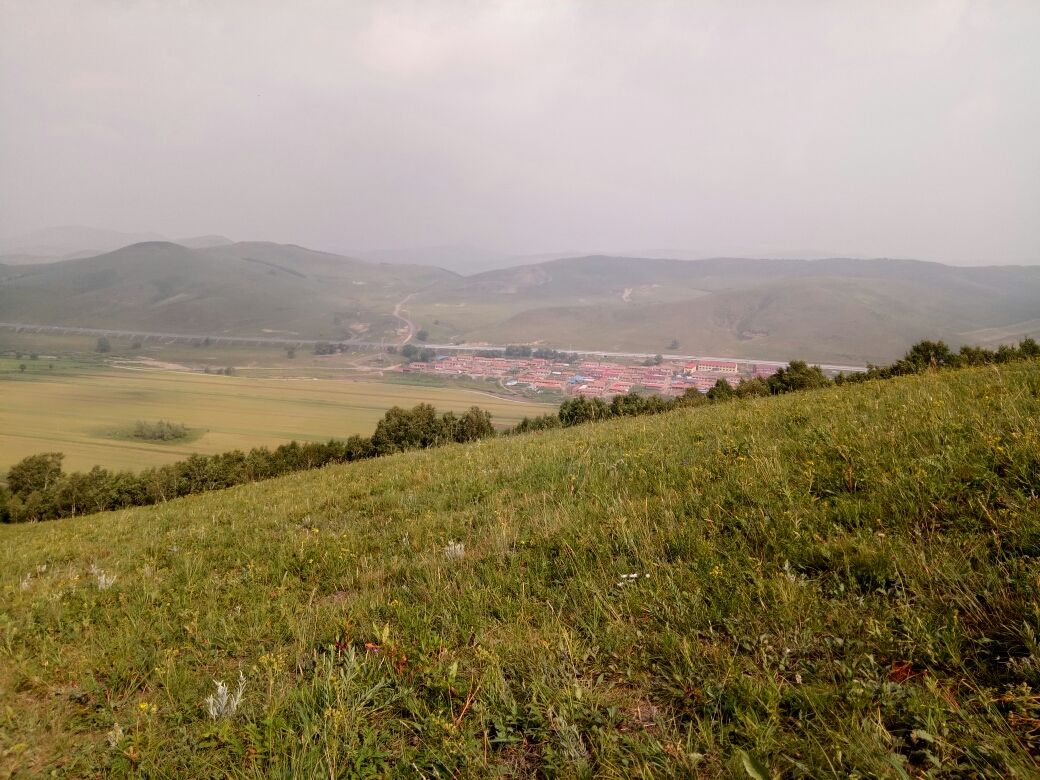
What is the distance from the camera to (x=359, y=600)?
15.7 feet

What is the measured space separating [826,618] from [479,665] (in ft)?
8.17

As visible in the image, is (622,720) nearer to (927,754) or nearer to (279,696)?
(927,754)

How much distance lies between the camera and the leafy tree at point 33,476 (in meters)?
48.7

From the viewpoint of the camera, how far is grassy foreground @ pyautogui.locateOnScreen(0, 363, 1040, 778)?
8.33 ft

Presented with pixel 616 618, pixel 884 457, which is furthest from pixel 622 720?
pixel 884 457

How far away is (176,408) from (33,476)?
76949mm

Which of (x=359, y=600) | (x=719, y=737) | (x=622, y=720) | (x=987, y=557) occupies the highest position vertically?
(x=987, y=557)

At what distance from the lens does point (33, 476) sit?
4953 cm

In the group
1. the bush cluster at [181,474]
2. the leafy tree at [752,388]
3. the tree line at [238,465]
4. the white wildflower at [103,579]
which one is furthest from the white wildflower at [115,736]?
the bush cluster at [181,474]

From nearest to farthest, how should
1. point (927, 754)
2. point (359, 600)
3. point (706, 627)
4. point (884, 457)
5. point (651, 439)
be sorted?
point (927, 754) → point (706, 627) → point (359, 600) → point (884, 457) → point (651, 439)

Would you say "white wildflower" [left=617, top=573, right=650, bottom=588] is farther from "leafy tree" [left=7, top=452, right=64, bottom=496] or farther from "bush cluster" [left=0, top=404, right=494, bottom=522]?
"leafy tree" [left=7, top=452, right=64, bottom=496]

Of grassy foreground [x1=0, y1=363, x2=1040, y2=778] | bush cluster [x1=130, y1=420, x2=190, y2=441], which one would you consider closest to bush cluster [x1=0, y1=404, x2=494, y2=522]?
grassy foreground [x1=0, y1=363, x2=1040, y2=778]

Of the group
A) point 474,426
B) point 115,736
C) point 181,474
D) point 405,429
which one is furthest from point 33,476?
point 115,736

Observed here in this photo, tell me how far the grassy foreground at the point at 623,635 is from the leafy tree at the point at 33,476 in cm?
6090
